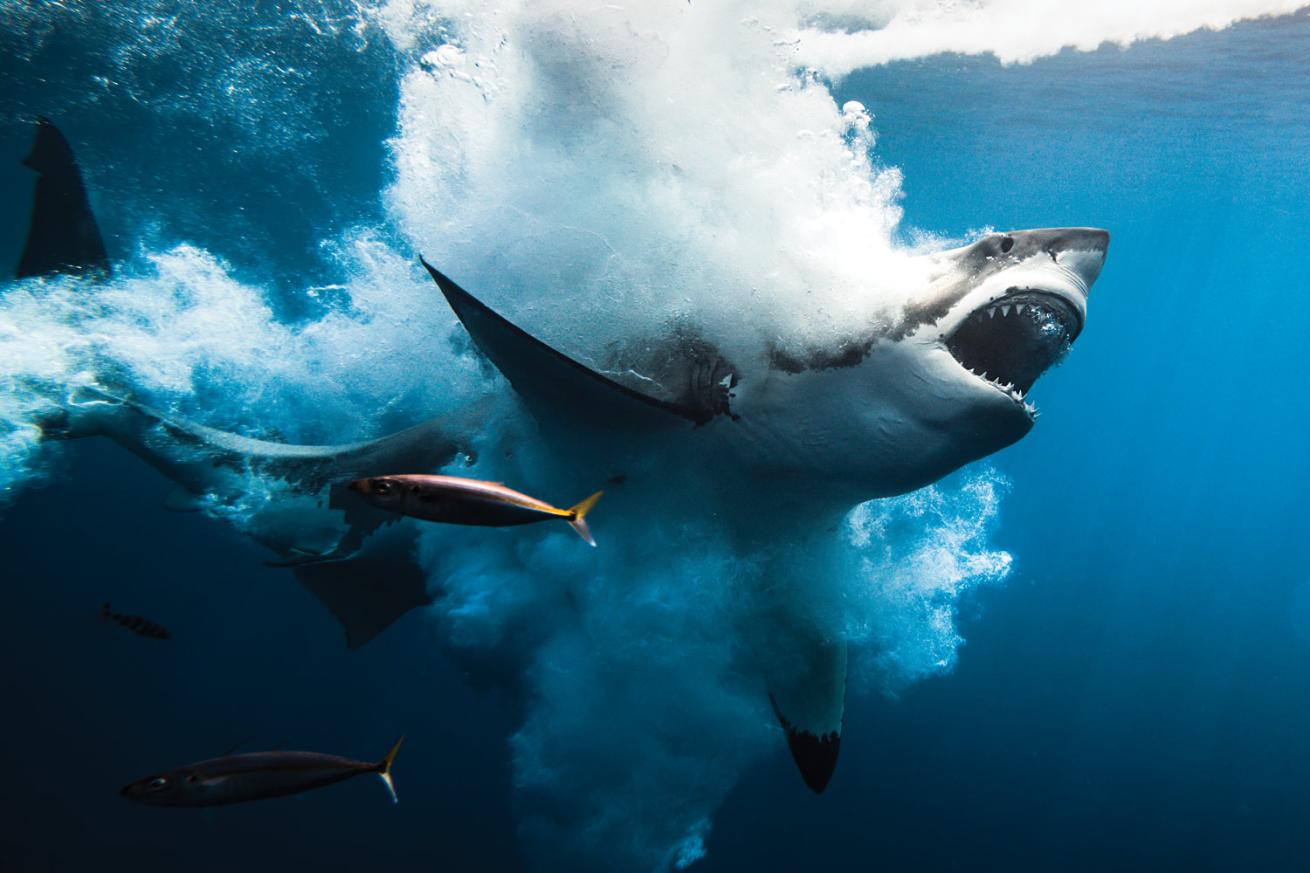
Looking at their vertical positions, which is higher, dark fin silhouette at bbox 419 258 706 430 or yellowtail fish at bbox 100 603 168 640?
dark fin silhouette at bbox 419 258 706 430

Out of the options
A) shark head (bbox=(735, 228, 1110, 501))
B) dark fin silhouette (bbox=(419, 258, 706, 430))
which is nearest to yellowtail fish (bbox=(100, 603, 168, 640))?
dark fin silhouette (bbox=(419, 258, 706, 430))

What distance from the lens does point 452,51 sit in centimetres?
881

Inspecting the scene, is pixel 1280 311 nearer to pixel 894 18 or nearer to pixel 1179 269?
pixel 1179 269

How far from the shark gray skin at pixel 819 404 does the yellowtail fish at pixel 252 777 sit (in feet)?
7.14

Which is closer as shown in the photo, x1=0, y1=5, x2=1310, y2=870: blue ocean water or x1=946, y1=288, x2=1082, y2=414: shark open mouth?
x1=946, y1=288, x2=1082, y2=414: shark open mouth

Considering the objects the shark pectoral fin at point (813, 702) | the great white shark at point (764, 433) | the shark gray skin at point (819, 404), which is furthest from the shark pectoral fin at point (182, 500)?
the shark pectoral fin at point (813, 702)

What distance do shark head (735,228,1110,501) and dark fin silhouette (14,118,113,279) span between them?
9060 millimetres

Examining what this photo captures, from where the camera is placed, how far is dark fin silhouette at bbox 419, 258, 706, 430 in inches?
142

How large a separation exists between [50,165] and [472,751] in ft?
51.4

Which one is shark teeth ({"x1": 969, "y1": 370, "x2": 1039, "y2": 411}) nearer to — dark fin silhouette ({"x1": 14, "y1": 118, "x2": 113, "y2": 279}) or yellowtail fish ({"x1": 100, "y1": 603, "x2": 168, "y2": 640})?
yellowtail fish ({"x1": 100, "y1": 603, "x2": 168, "y2": 640})

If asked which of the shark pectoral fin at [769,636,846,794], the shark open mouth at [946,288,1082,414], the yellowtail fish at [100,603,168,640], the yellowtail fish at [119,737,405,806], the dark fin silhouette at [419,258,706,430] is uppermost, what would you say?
the shark open mouth at [946,288,1082,414]

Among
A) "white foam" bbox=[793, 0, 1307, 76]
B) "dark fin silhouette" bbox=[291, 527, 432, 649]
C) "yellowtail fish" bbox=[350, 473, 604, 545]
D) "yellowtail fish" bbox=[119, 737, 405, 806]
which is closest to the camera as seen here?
"yellowtail fish" bbox=[350, 473, 604, 545]

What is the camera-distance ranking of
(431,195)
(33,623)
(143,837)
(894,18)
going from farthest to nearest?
(33,623), (894,18), (143,837), (431,195)

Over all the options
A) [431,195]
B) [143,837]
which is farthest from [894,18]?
[143,837]
